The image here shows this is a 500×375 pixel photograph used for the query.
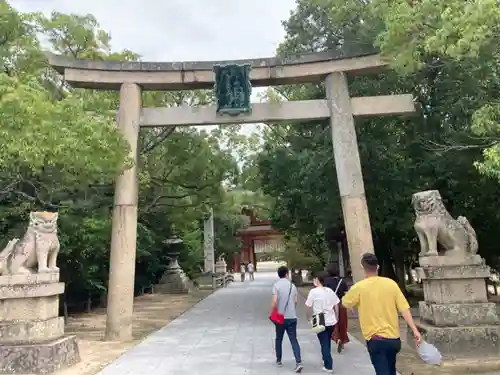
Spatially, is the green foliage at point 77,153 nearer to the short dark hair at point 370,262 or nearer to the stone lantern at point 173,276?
the stone lantern at point 173,276

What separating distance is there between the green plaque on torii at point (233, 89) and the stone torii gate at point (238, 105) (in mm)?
24

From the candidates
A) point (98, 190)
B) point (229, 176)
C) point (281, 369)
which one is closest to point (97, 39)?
point (98, 190)

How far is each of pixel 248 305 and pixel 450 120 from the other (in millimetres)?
9450

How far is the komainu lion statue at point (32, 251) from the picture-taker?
7605 mm

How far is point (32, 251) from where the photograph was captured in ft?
25.1

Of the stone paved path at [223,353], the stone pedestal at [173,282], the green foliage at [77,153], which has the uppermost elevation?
the green foliage at [77,153]

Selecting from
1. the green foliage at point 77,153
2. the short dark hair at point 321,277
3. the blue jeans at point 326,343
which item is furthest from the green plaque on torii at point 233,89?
the blue jeans at point 326,343

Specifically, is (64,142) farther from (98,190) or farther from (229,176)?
(229,176)

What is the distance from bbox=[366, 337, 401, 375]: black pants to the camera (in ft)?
13.4

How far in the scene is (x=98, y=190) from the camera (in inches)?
517

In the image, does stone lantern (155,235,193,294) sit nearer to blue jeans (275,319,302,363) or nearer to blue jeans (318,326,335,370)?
blue jeans (275,319,302,363)

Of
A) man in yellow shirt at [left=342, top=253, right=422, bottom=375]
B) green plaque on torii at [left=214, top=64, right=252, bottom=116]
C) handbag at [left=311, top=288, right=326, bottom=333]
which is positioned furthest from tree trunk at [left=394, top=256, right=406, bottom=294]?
man in yellow shirt at [left=342, top=253, right=422, bottom=375]

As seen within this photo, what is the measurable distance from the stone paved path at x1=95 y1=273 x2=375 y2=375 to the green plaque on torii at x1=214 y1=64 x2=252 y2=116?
5279 mm

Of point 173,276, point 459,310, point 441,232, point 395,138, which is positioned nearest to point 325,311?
point 459,310
